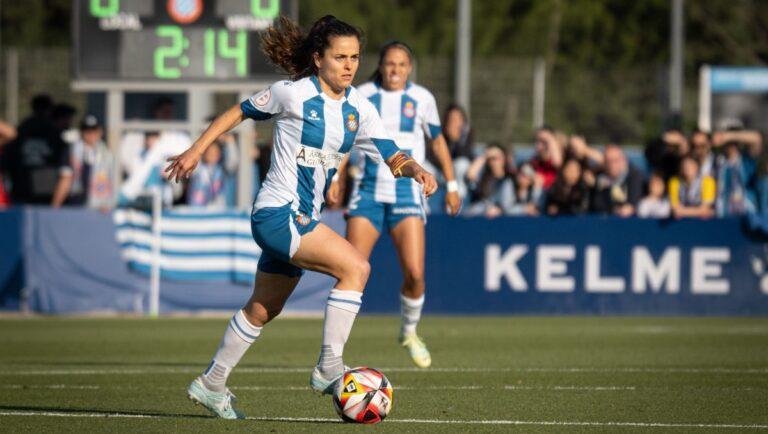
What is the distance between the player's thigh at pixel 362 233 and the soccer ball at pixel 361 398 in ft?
10.8

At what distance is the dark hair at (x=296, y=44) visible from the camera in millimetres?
8203

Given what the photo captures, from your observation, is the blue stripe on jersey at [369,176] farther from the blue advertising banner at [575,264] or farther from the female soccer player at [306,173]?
the blue advertising banner at [575,264]

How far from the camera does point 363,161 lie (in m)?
11.5

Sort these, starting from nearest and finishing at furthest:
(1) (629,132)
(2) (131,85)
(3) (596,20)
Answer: (2) (131,85)
(1) (629,132)
(3) (596,20)

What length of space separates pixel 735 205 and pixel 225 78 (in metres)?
6.26

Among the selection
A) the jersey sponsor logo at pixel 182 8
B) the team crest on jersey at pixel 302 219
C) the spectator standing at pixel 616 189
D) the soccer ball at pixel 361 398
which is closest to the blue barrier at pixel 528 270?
the spectator standing at pixel 616 189

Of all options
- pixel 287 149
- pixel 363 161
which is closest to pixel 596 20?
pixel 363 161

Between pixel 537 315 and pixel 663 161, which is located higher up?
pixel 663 161

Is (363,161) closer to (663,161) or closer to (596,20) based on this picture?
(663,161)

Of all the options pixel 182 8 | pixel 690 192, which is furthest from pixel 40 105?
pixel 690 192

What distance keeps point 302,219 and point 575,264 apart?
29.7ft

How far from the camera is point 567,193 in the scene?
1745cm

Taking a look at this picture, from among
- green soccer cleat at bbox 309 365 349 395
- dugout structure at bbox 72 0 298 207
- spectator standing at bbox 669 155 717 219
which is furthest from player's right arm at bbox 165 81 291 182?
spectator standing at bbox 669 155 717 219

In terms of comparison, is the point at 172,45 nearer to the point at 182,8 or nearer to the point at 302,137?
the point at 182,8
